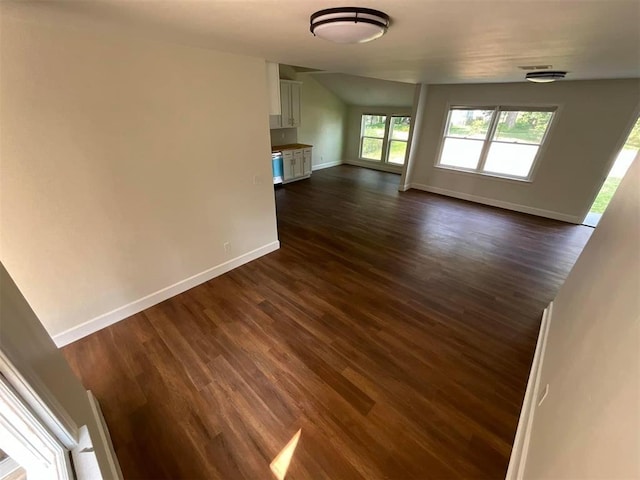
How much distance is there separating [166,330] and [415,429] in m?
2.07

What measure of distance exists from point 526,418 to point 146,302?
3.10 metres

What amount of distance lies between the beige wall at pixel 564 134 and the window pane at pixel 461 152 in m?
0.22

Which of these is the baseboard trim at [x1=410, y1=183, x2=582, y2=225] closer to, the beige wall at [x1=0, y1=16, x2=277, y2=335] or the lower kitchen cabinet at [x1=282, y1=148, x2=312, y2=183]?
the lower kitchen cabinet at [x1=282, y1=148, x2=312, y2=183]

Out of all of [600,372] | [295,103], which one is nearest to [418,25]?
[600,372]

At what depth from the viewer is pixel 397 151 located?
7652 millimetres

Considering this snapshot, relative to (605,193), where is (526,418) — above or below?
below

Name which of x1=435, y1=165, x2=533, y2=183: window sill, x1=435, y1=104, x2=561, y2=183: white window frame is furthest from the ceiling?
x1=435, y1=165, x2=533, y2=183: window sill

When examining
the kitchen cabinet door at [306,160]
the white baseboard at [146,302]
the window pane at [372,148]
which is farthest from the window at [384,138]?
the white baseboard at [146,302]

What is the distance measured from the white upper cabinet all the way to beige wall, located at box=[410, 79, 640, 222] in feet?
9.89

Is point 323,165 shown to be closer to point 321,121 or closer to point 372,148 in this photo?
point 321,121

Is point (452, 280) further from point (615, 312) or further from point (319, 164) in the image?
point (319, 164)

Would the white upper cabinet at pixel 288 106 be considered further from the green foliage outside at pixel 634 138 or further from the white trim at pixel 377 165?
the green foliage outside at pixel 634 138

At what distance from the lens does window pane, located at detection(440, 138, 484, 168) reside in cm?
543

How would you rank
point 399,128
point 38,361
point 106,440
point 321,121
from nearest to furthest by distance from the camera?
point 38,361, point 106,440, point 399,128, point 321,121
